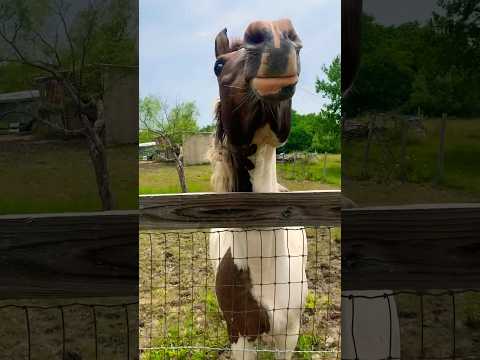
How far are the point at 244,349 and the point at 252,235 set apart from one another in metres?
0.59

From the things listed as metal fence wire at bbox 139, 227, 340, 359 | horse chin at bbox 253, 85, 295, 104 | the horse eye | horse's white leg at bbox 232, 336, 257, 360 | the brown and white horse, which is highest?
the horse eye

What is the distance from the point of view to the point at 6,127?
63 cm

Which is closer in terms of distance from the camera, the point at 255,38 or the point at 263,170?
the point at 255,38

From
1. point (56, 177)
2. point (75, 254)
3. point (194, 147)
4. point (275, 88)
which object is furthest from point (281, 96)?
point (194, 147)

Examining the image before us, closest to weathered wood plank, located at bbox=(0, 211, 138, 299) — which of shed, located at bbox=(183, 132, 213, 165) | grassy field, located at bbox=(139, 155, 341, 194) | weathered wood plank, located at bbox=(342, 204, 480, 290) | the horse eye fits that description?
weathered wood plank, located at bbox=(342, 204, 480, 290)

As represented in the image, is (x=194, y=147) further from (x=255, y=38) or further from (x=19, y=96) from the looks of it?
(x=19, y=96)

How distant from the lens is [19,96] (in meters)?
0.62

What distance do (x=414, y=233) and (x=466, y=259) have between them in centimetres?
9

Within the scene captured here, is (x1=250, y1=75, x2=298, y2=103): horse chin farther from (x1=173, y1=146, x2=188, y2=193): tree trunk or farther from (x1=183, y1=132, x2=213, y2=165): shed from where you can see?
(x1=183, y1=132, x2=213, y2=165): shed

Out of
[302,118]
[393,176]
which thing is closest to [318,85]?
[302,118]

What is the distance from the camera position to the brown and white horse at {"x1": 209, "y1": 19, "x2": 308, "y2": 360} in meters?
2.06

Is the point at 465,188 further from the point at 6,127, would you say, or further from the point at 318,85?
the point at 318,85

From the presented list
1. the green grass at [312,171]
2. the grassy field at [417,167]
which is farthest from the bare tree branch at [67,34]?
the green grass at [312,171]

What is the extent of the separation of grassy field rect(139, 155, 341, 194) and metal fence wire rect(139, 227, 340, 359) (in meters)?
1.36
